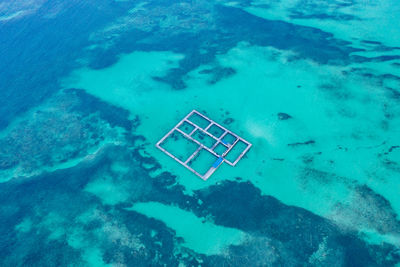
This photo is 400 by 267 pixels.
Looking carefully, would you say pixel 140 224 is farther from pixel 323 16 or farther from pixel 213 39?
pixel 323 16

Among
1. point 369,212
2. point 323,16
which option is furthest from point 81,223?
point 323,16

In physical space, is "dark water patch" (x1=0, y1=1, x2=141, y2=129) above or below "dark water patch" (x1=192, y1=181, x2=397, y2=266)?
above

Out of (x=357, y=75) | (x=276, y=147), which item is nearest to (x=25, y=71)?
(x=276, y=147)

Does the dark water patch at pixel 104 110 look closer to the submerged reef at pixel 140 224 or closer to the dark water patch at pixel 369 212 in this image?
the submerged reef at pixel 140 224

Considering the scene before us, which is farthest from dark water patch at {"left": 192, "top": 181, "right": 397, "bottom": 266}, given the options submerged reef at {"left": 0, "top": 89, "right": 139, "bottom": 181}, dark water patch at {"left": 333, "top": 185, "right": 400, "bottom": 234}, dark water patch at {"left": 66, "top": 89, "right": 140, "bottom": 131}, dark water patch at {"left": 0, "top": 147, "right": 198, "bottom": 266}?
submerged reef at {"left": 0, "top": 89, "right": 139, "bottom": 181}

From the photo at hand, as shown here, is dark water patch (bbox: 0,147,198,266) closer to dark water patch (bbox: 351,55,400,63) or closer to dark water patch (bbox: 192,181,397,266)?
dark water patch (bbox: 192,181,397,266)

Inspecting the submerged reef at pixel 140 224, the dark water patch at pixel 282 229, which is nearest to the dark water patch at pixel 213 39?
the submerged reef at pixel 140 224

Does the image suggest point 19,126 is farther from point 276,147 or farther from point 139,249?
point 276,147
